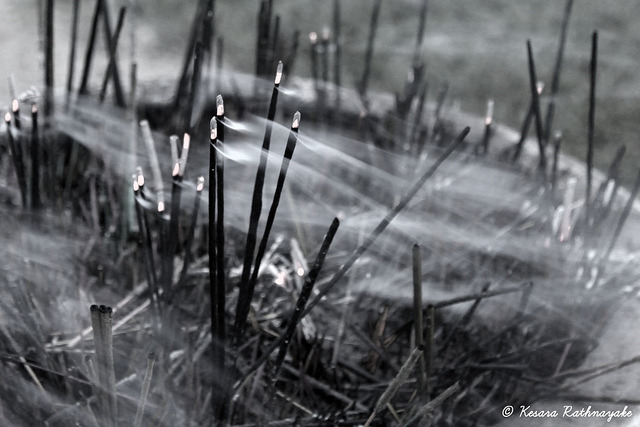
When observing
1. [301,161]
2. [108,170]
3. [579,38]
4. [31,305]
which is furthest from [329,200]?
[579,38]

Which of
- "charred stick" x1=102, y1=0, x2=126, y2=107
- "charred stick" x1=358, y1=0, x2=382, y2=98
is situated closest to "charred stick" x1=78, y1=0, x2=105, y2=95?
"charred stick" x1=102, y1=0, x2=126, y2=107

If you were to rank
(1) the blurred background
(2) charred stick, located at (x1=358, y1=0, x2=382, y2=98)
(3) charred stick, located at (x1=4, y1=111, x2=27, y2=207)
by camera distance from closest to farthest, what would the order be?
(3) charred stick, located at (x1=4, y1=111, x2=27, y2=207) → (2) charred stick, located at (x1=358, y1=0, x2=382, y2=98) → (1) the blurred background

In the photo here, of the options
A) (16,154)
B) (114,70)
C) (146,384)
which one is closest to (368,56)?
(114,70)

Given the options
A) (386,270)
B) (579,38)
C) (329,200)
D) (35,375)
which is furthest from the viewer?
(579,38)

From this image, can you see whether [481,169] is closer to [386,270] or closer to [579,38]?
[386,270]

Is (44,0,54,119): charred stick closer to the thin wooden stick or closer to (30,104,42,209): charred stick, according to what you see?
(30,104,42,209): charred stick

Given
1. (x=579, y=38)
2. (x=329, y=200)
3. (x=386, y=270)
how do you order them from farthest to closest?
1. (x=579, y=38)
2. (x=329, y=200)
3. (x=386, y=270)

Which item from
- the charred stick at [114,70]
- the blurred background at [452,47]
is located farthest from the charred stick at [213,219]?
the blurred background at [452,47]
